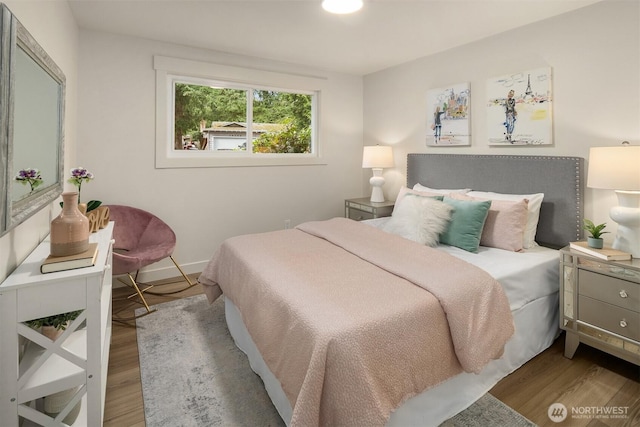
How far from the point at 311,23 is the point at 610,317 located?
2.94m

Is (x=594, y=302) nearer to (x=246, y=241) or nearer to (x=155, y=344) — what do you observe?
(x=246, y=241)

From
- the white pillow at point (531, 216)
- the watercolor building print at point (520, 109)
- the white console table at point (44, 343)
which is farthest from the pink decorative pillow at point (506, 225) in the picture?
the white console table at point (44, 343)

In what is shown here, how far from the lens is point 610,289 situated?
6.41 ft

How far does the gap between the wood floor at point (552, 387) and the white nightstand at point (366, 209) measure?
6.56 ft

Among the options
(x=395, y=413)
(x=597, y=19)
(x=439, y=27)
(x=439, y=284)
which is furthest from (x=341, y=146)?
(x=395, y=413)

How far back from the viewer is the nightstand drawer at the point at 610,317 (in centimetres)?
188

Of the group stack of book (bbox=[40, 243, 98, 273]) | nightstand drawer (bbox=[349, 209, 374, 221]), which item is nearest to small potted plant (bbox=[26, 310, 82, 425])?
stack of book (bbox=[40, 243, 98, 273])

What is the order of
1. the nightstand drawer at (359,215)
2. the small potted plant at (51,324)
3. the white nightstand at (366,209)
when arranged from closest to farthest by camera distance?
the small potted plant at (51,324) → the white nightstand at (366,209) → the nightstand drawer at (359,215)

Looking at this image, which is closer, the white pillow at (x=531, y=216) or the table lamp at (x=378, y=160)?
the white pillow at (x=531, y=216)

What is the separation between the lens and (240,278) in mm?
2119

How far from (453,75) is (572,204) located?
1.69 meters

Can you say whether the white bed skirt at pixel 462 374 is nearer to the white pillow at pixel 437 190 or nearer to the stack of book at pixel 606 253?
the stack of book at pixel 606 253

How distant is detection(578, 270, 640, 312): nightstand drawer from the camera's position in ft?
6.12

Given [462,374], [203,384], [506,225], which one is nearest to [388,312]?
[462,374]
